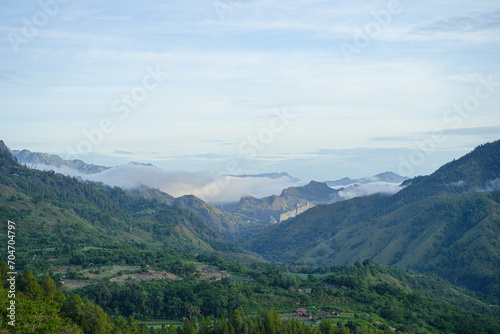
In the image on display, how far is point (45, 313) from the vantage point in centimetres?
5597

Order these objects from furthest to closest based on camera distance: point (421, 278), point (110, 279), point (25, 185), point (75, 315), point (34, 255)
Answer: point (25, 185) < point (421, 278) < point (34, 255) < point (110, 279) < point (75, 315)

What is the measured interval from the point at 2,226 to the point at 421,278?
12697cm

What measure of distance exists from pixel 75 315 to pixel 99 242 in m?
86.0

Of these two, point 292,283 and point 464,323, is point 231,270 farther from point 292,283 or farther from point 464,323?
point 464,323

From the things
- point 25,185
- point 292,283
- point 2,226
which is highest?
point 25,185

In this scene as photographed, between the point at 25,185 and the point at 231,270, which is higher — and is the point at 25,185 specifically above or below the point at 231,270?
above

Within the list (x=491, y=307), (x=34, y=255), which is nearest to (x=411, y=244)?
(x=491, y=307)

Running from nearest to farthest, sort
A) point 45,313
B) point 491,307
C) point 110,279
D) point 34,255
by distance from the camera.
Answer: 1. point 45,313
2. point 110,279
3. point 34,255
4. point 491,307

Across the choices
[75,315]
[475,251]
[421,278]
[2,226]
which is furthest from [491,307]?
[2,226]

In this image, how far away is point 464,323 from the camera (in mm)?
95062

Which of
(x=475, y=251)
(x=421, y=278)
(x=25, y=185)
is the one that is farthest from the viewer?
(x=25, y=185)

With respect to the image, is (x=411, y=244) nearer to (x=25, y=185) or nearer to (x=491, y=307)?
(x=491, y=307)

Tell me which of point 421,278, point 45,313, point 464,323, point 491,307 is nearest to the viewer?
point 45,313

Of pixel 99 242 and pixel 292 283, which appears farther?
pixel 99 242
